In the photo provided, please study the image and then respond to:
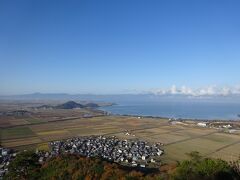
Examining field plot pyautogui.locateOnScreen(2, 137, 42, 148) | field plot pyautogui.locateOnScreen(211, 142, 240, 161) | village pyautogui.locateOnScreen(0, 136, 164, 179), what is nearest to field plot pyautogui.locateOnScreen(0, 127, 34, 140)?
field plot pyautogui.locateOnScreen(2, 137, 42, 148)

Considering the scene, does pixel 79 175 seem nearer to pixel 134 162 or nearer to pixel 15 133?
pixel 134 162

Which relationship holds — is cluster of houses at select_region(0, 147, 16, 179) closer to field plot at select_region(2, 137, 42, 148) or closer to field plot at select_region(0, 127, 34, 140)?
field plot at select_region(2, 137, 42, 148)

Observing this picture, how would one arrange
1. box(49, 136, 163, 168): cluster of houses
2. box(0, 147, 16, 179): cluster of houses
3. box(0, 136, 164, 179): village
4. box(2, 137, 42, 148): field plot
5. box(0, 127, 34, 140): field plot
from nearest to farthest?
box(0, 147, 16, 179): cluster of houses
box(0, 136, 164, 179): village
box(49, 136, 163, 168): cluster of houses
box(2, 137, 42, 148): field plot
box(0, 127, 34, 140): field plot

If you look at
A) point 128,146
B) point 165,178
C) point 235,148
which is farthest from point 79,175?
point 235,148

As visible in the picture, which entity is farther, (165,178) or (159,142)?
(159,142)

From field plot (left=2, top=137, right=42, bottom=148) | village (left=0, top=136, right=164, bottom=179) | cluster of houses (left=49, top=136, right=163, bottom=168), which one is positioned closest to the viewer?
village (left=0, top=136, right=164, bottom=179)

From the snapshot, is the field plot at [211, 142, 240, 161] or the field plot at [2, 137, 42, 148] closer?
the field plot at [211, 142, 240, 161]
